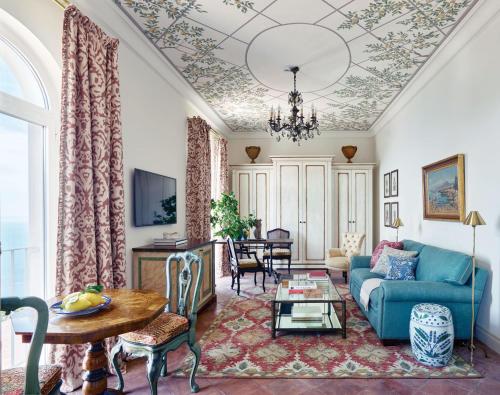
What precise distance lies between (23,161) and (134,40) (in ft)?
5.84

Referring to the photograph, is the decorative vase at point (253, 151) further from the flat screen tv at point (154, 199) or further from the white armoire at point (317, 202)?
A: the flat screen tv at point (154, 199)

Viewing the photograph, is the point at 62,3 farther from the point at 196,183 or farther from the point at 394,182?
the point at 394,182

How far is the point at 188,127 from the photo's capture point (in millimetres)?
5289

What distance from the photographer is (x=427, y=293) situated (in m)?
3.14

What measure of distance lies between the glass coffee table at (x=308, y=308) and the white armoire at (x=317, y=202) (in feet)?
9.52

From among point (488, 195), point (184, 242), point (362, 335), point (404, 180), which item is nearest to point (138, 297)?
point (184, 242)

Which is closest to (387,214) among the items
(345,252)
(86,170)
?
(345,252)

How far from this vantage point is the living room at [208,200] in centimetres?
243

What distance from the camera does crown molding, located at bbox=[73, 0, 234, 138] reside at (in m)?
2.94

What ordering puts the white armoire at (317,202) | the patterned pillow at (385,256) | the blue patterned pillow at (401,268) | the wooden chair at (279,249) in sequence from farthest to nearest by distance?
the white armoire at (317,202) → the wooden chair at (279,249) → the patterned pillow at (385,256) → the blue patterned pillow at (401,268)

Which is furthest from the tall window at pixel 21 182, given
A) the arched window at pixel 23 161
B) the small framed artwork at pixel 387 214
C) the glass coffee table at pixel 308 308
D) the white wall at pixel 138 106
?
the small framed artwork at pixel 387 214

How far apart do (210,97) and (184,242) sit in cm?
264

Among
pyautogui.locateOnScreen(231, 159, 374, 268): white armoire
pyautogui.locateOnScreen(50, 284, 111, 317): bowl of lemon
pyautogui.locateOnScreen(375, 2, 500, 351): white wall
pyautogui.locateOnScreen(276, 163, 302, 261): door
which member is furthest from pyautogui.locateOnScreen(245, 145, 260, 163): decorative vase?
pyautogui.locateOnScreen(50, 284, 111, 317): bowl of lemon

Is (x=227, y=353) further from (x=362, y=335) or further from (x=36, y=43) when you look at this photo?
(x=36, y=43)
